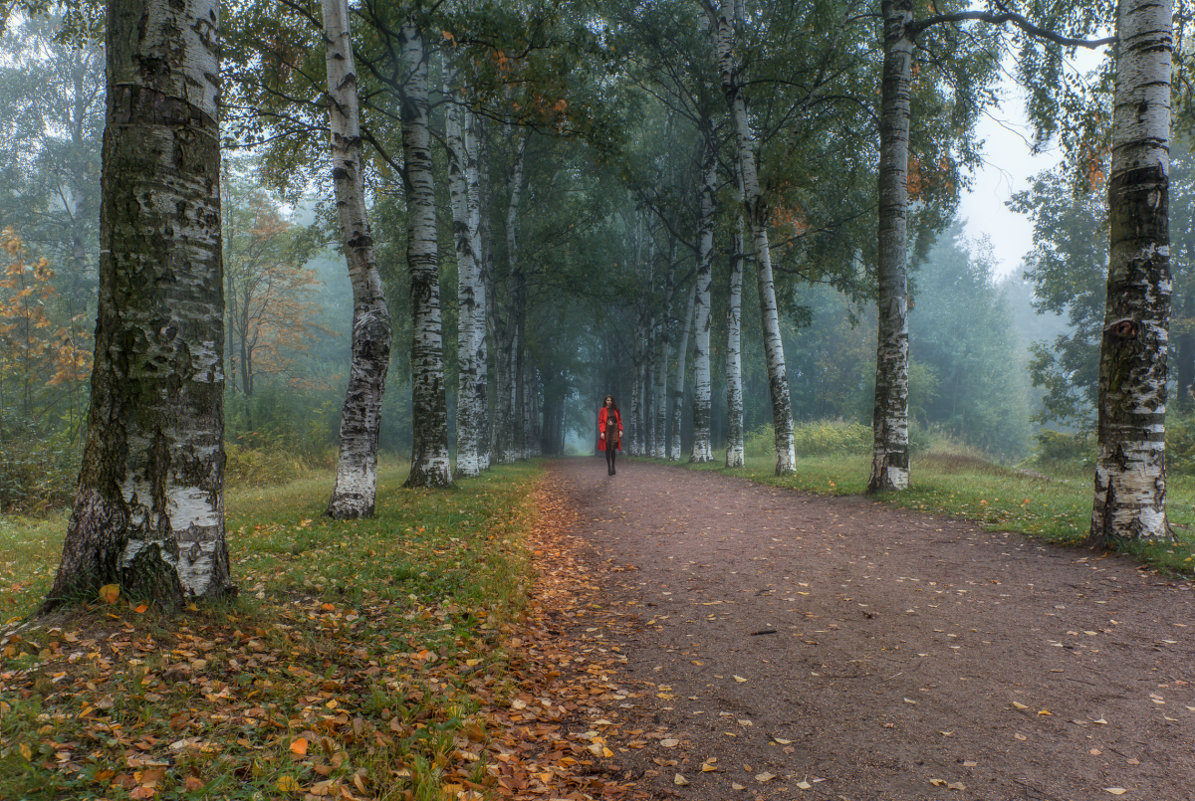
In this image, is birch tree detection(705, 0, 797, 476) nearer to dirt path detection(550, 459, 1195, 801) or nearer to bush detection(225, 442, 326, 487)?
dirt path detection(550, 459, 1195, 801)

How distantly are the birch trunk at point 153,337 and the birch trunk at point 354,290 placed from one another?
4.33 meters

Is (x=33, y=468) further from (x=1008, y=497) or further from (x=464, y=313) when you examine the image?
(x=1008, y=497)

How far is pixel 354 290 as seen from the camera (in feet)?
28.5

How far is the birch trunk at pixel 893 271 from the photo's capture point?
1153 cm

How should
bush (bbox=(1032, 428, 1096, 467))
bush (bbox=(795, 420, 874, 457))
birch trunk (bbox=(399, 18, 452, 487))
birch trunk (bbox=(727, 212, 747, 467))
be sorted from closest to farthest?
birch trunk (bbox=(399, 18, 452, 487))
birch trunk (bbox=(727, 212, 747, 467))
bush (bbox=(1032, 428, 1096, 467))
bush (bbox=(795, 420, 874, 457))

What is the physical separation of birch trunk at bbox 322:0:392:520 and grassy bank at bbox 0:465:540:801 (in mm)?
2667

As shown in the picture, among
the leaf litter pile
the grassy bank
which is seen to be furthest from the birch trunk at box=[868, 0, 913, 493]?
the grassy bank

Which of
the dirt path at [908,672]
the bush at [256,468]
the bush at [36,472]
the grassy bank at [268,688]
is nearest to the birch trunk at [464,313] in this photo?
the bush at [256,468]

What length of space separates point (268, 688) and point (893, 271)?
455 inches

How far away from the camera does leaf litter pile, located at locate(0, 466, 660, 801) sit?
2654 millimetres

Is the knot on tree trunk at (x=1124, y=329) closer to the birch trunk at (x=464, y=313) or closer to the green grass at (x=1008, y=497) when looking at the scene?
the green grass at (x=1008, y=497)

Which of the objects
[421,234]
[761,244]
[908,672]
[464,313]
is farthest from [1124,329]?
[464,313]

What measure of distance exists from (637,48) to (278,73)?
1177 cm

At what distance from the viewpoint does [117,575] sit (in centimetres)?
389
